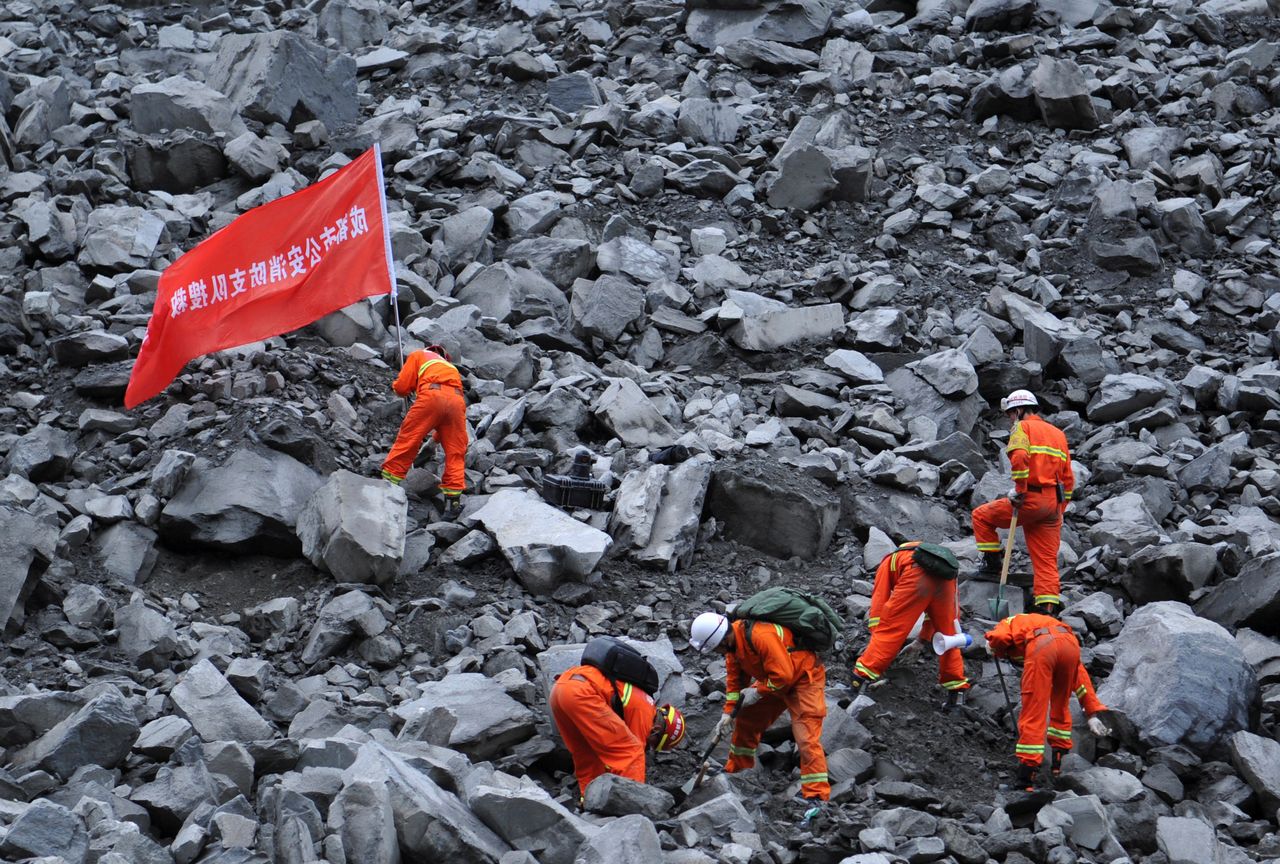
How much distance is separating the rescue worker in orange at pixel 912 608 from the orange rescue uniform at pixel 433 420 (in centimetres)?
389

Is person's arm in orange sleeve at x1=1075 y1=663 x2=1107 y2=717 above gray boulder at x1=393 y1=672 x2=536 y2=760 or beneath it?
beneath

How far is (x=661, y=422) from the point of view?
12.7m

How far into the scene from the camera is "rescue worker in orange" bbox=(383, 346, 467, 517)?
10914 millimetres

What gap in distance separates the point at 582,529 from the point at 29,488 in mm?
4612

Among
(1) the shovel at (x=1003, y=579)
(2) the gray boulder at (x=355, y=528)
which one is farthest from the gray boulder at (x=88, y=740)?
(1) the shovel at (x=1003, y=579)

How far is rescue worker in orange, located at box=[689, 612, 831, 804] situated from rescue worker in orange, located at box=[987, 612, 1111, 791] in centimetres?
129

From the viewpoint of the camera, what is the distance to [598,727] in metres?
7.53

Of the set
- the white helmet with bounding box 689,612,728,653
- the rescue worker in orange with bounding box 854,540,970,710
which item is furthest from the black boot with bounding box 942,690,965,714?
the white helmet with bounding box 689,612,728,653

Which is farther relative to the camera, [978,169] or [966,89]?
[966,89]

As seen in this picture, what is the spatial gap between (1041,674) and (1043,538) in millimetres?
2458

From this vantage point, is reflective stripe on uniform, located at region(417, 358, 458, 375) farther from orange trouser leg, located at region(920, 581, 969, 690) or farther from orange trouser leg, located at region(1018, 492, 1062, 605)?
orange trouser leg, located at region(1018, 492, 1062, 605)

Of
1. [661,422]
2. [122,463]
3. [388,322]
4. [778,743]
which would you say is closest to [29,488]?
[122,463]

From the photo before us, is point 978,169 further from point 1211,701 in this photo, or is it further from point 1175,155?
point 1211,701

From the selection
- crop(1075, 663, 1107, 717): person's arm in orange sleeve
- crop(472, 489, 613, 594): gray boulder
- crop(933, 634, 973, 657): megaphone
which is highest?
crop(933, 634, 973, 657): megaphone
